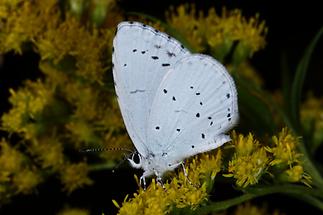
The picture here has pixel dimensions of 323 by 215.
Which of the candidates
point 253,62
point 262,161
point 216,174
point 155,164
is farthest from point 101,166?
point 253,62

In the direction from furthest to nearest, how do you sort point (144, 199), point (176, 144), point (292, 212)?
1. point (292, 212)
2. point (176, 144)
3. point (144, 199)

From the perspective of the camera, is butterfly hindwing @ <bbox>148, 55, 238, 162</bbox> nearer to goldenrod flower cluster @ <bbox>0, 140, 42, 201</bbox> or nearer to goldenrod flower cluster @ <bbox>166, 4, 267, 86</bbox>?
goldenrod flower cluster @ <bbox>166, 4, 267, 86</bbox>

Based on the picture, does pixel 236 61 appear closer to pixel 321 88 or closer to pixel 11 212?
pixel 321 88

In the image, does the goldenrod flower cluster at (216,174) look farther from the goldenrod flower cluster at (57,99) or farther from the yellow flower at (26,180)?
the yellow flower at (26,180)

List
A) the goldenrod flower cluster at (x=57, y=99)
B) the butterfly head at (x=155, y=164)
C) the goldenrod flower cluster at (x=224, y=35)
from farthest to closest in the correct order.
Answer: the goldenrod flower cluster at (x=224, y=35) → the goldenrod flower cluster at (x=57, y=99) → the butterfly head at (x=155, y=164)

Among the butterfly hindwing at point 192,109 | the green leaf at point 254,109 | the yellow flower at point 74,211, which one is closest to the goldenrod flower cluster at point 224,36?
the green leaf at point 254,109

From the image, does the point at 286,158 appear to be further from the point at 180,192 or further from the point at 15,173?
the point at 15,173

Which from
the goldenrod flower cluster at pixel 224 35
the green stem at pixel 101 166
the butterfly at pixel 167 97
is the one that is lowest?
the butterfly at pixel 167 97

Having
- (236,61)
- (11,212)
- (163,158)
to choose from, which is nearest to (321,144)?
(236,61)
